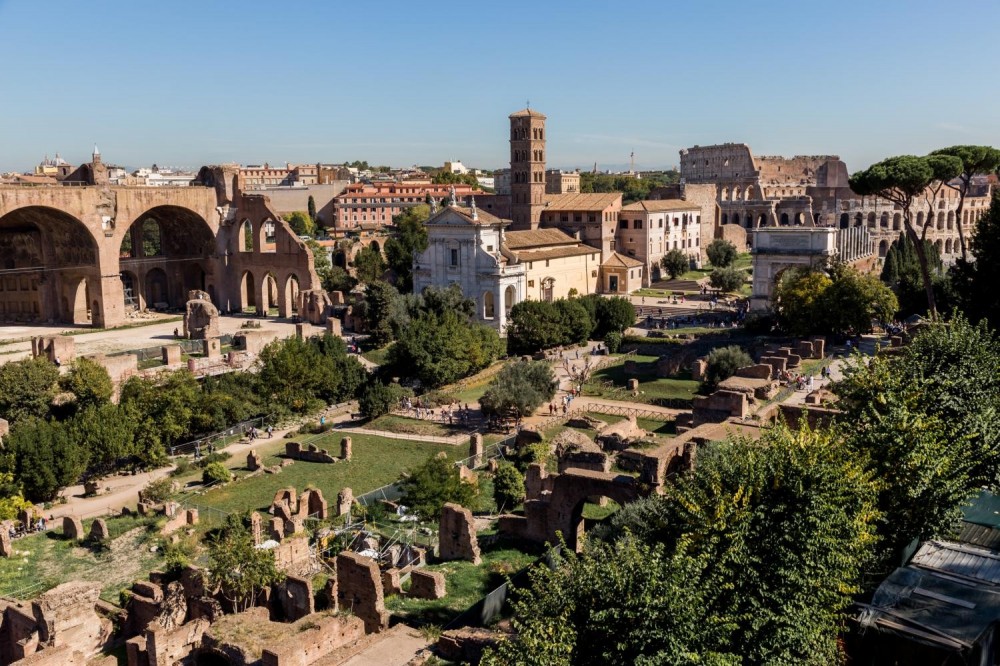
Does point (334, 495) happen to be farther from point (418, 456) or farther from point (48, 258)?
point (48, 258)

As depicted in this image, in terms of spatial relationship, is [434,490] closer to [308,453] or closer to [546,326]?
[308,453]

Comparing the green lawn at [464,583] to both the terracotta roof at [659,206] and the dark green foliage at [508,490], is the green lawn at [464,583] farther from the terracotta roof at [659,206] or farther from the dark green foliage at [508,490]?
the terracotta roof at [659,206]

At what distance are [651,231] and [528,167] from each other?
33.6ft

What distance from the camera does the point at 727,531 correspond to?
12.3 meters

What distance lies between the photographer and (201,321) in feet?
155

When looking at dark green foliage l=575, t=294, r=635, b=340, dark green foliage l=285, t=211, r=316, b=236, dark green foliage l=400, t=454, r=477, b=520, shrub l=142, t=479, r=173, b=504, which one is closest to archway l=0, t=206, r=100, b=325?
dark green foliage l=575, t=294, r=635, b=340

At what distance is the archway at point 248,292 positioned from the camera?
58.9 meters

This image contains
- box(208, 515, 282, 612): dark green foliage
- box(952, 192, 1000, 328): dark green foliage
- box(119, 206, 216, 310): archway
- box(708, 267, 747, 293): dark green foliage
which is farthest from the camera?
box(119, 206, 216, 310): archway

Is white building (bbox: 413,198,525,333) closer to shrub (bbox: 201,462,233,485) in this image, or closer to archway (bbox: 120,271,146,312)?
archway (bbox: 120,271,146,312)

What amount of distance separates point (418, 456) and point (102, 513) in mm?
9531

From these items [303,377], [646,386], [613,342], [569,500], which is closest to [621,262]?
[613,342]

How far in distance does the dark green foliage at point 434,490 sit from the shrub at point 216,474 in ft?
23.5

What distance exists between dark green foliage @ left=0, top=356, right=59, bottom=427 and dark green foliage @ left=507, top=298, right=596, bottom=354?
20108mm

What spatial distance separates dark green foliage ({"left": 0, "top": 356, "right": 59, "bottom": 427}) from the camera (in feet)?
98.8
